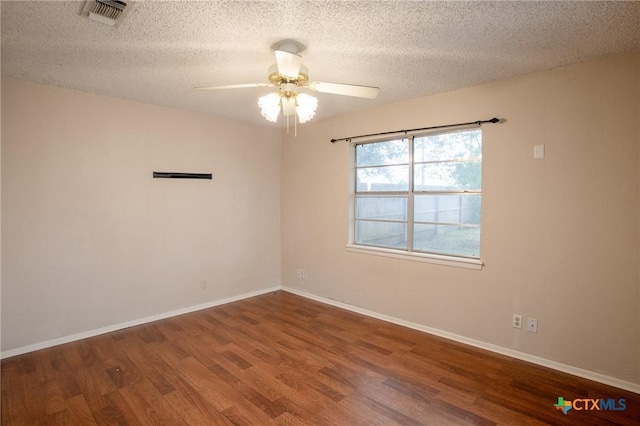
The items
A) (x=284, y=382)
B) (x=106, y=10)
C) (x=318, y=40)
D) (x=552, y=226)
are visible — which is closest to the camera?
(x=106, y=10)

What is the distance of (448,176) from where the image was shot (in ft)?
11.0

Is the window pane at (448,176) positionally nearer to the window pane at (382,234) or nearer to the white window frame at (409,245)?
the white window frame at (409,245)

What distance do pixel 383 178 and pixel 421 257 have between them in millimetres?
1052

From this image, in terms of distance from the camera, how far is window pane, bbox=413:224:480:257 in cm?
323

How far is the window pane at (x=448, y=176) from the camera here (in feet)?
10.5

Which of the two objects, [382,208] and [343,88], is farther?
[382,208]

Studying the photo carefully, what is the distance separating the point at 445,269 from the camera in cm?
330

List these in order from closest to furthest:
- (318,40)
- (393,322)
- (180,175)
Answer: (318,40), (393,322), (180,175)

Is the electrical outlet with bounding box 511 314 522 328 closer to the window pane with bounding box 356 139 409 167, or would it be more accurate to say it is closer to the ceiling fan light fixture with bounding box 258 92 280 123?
the window pane with bounding box 356 139 409 167

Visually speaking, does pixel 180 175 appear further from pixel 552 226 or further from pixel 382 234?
pixel 552 226

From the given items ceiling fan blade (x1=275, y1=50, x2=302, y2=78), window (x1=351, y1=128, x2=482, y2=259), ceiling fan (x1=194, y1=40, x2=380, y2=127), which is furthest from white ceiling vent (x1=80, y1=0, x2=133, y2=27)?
window (x1=351, y1=128, x2=482, y2=259)

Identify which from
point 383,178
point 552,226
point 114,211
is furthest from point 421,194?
point 114,211

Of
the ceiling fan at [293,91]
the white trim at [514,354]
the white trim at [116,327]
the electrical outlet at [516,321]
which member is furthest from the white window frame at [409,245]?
the white trim at [116,327]

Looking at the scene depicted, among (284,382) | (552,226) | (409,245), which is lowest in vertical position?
(284,382)
